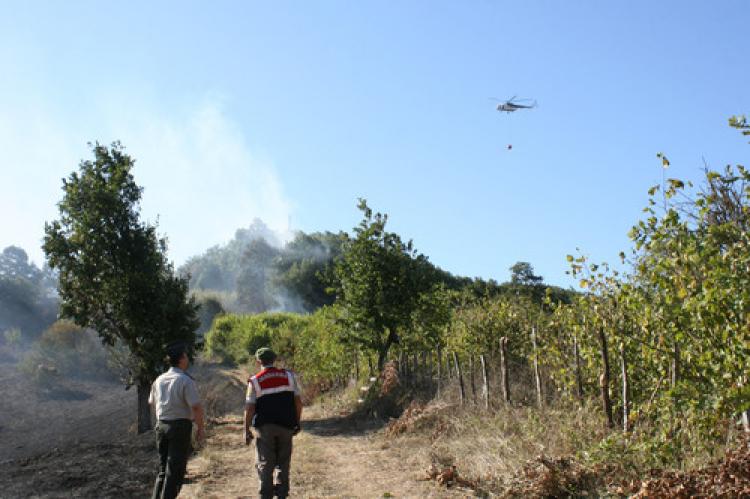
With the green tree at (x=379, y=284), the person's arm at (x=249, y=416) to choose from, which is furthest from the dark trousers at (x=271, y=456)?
the green tree at (x=379, y=284)

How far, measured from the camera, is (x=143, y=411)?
15.3 meters

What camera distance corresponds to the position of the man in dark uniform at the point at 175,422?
631cm

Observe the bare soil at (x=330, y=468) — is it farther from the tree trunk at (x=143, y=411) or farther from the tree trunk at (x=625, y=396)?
the tree trunk at (x=143, y=411)

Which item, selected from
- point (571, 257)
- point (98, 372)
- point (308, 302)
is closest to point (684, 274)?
point (571, 257)

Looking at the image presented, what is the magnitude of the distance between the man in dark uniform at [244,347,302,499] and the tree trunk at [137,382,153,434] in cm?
961

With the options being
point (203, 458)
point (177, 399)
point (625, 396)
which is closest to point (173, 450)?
point (177, 399)

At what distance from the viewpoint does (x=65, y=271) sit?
14906 millimetres

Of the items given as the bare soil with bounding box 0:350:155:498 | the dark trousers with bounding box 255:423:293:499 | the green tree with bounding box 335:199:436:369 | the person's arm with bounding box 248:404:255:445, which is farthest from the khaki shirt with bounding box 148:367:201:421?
the green tree with bounding box 335:199:436:369

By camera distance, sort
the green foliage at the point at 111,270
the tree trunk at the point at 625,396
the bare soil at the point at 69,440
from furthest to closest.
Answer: the green foliage at the point at 111,270 → the bare soil at the point at 69,440 → the tree trunk at the point at 625,396

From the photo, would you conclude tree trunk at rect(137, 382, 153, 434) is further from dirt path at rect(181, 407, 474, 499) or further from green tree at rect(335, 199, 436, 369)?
green tree at rect(335, 199, 436, 369)

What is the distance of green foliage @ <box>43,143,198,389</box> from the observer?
48.8ft

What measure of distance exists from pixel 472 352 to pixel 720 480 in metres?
8.58

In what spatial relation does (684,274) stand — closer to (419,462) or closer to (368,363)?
→ (419,462)

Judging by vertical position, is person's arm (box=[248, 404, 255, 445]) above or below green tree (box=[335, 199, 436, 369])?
below
